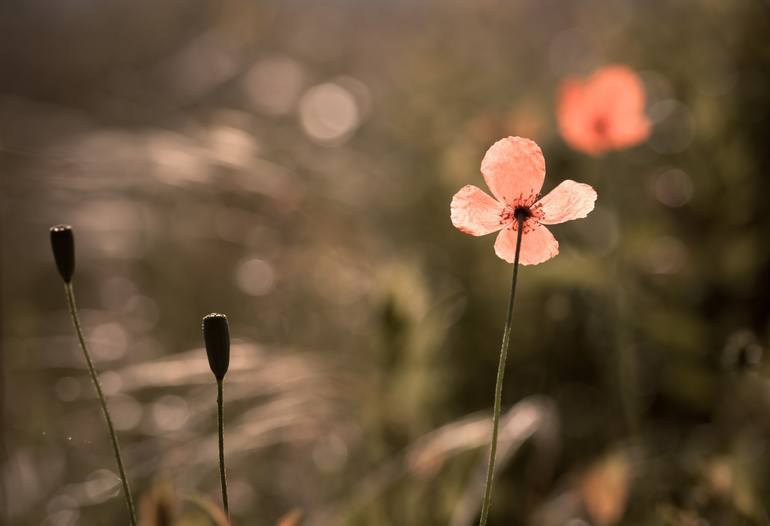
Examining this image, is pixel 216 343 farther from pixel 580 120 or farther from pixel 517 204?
pixel 580 120

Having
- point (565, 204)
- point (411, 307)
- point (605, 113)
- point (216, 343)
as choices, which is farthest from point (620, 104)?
point (216, 343)

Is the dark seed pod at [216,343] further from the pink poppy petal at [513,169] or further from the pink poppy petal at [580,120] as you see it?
the pink poppy petal at [580,120]

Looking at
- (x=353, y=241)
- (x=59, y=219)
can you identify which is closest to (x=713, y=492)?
(x=353, y=241)

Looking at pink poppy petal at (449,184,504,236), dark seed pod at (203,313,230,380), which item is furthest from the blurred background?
pink poppy petal at (449,184,504,236)

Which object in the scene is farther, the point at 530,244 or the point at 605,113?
the point at 605,113

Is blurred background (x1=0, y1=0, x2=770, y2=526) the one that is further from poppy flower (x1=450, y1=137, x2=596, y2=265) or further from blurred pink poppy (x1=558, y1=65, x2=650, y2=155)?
poppy flower (x1=450, y1=137, x2=596, y2=265)

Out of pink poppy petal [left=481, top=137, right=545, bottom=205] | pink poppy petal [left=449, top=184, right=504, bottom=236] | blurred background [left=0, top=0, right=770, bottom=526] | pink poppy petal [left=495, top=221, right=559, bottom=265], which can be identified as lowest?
blurred background [left=0, top=0, right=770, bottom=526]
